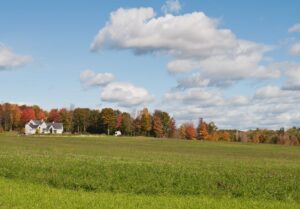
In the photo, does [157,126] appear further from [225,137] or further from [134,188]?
[134,188]

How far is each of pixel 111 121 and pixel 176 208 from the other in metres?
175

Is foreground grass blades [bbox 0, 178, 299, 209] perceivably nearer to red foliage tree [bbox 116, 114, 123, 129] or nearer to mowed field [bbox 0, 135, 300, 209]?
mowed field [bbox 0, 135, 300, 209]

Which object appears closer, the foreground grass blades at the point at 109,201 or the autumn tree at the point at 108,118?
the foreground grass blades at the point at 109,201

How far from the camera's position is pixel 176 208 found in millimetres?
20031

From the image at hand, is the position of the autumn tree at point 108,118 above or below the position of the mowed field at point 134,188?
above

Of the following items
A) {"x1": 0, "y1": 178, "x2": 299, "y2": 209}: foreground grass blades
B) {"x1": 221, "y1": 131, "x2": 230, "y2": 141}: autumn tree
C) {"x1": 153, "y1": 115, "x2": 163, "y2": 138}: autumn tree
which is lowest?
{"x1": 0, "y1": 178, "x2": 299, "y2": 209}: foreground grass blades

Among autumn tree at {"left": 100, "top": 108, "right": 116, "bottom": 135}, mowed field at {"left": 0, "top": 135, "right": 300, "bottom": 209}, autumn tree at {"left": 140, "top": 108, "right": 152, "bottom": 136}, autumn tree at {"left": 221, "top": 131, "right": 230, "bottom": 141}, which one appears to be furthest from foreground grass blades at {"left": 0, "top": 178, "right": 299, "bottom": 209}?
autumn tree at {"left": 221, "top": 131, "right": 230, "bottom": 141}

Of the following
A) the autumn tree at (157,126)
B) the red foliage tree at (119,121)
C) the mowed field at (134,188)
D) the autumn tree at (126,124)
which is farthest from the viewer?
the red foliage tree at (119,121)

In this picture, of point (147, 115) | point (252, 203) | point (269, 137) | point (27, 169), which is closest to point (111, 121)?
point (147, 115)

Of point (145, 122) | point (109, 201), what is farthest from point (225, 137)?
point (109, 201)

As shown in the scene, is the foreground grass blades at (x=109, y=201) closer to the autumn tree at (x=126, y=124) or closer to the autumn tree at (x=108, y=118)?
the autumn tree at (x=108, y=118)

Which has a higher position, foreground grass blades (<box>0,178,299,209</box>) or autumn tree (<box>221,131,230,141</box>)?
autumn tree (<box>221,131,230,141</box>)

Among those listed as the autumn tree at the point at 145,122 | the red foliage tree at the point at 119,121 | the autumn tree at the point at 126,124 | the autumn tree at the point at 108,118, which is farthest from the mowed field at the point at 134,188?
the red foliage tree at the point at 119,121

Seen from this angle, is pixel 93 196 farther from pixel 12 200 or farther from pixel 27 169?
pixel 27 169
